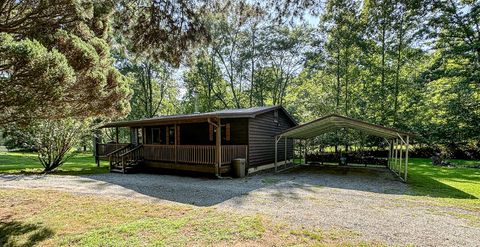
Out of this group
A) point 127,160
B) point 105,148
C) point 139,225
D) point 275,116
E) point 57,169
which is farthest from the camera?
point 105,148

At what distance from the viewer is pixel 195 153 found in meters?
11.8

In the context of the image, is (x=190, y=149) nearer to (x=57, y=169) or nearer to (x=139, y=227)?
(x=139, y=227)

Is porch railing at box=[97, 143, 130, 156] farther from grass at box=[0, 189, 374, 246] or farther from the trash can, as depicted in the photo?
grass at box=[0, 189, 374, 246]

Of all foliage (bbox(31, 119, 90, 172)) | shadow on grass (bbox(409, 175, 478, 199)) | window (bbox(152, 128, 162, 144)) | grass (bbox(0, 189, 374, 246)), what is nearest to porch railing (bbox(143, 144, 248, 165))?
window (bbox(152, 128, 162, 144))

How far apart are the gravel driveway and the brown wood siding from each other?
323 centimetres

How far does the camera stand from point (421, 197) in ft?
24.1

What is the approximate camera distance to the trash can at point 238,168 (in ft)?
37.4

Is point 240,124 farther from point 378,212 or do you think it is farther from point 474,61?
point 474,61

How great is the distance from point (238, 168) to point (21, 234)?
773cm

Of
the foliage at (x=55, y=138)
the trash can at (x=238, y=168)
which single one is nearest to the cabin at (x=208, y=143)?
the trash can at (x=238, y=168)

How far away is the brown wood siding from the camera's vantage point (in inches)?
512

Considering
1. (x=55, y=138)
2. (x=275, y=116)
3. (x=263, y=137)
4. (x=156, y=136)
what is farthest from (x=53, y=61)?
(x=275, y=116)

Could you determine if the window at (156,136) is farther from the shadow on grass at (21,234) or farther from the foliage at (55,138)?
the shadow on grass at (21,234)

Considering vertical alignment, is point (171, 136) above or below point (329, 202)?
above
